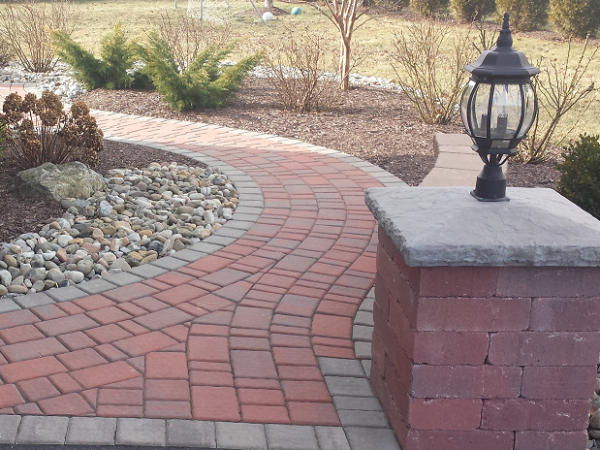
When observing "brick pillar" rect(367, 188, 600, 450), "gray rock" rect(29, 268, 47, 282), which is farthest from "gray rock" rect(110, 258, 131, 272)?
"brick pillar" rect(367, 188, 600, 450)

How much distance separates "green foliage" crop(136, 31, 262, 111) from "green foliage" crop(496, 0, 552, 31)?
1131 centimetres

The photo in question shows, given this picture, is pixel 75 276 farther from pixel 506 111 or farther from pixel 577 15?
pixel 577 15

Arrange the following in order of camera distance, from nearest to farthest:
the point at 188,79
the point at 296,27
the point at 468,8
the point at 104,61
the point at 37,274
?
the point at 37,274, the point at 188,79, the point at 104,61, the point at 468,8, the point at 296,27

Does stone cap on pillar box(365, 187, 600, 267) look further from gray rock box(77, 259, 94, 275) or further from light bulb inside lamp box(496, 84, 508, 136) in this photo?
gray rock box(77, 259, 94, 275)

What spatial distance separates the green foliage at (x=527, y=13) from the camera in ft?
56.2

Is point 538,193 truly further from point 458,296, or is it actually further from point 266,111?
point 266,111

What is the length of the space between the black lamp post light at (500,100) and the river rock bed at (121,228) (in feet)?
7.24

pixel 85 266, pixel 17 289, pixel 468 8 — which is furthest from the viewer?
pixel 468 8

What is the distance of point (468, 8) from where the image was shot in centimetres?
1838

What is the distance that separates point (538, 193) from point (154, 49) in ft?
20.7

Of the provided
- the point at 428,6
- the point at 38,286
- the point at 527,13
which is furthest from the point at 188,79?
the point at 428,6

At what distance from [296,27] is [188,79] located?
1157 cm

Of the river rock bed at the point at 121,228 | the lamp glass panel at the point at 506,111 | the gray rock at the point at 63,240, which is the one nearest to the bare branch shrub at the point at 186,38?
the river rock bed at the point at 121,228

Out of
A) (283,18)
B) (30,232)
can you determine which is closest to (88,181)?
(30,232)
